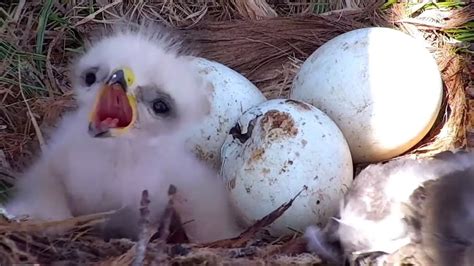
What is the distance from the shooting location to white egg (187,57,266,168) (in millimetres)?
2346

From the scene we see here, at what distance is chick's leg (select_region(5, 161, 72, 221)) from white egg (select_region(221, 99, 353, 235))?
15.5 inches

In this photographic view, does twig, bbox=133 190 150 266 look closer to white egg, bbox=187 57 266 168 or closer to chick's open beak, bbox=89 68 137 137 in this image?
chick's open beak, bbox=89 68 137 137

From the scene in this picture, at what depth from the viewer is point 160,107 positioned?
2.25 meters

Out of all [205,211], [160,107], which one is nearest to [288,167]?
[205,211]

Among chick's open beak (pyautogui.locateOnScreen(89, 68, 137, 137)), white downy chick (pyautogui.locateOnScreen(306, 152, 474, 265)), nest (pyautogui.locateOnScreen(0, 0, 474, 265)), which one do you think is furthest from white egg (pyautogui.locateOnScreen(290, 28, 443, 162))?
chick's open beak (pyautogui.locateOnScreen(89, 68, 137, 137))

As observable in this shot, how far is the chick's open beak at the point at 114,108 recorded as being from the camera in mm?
2074

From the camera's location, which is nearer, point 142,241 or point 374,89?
point 142,241

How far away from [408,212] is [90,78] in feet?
2.89

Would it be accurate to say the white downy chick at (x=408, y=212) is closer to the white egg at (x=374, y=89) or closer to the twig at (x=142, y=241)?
the white egg at (x=374, y=89)

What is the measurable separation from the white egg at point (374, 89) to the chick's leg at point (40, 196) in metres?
0.65

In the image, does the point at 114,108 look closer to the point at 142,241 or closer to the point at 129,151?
the point at 129,151

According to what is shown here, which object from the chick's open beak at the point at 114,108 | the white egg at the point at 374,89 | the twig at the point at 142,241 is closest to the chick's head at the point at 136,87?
the chick's open beak at the point at 114,108

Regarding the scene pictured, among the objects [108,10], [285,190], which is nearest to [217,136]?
[285,190]

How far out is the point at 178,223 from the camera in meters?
2.08
